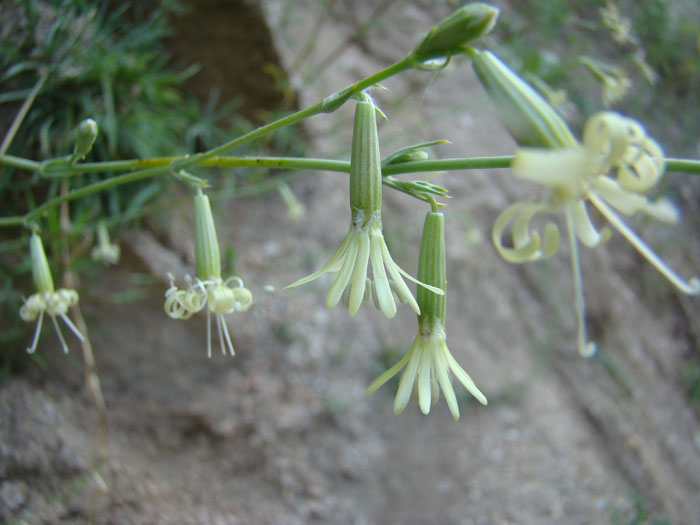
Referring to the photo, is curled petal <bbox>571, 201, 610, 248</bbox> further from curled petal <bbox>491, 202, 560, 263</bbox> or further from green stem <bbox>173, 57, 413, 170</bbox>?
green stem <bbox>173, 57, 413, 170</bbox>

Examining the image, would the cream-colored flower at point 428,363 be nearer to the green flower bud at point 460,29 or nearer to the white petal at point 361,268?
the white petal at point 361,268

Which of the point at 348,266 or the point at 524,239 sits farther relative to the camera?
the point at 348,266

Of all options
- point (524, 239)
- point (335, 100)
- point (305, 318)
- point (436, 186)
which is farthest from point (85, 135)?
point (305, 318)

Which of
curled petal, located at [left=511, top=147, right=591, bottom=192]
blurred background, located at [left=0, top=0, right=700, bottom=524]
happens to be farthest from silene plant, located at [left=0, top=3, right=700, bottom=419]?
blurred background, located at [left=0, top=0, right=700, bottom=524]

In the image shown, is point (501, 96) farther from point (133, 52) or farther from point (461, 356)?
point (461, 356)

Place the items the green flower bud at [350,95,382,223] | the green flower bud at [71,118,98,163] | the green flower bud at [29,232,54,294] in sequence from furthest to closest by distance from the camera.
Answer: the green flower bud at [29,232,54,294] → the green flower bud at [71,118,98,163] → the green flower bud at [350,95,382,223]

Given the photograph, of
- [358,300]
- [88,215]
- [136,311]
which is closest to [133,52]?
[88,215]

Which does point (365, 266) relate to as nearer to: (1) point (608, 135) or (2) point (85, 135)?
(1) point (608, 135)
